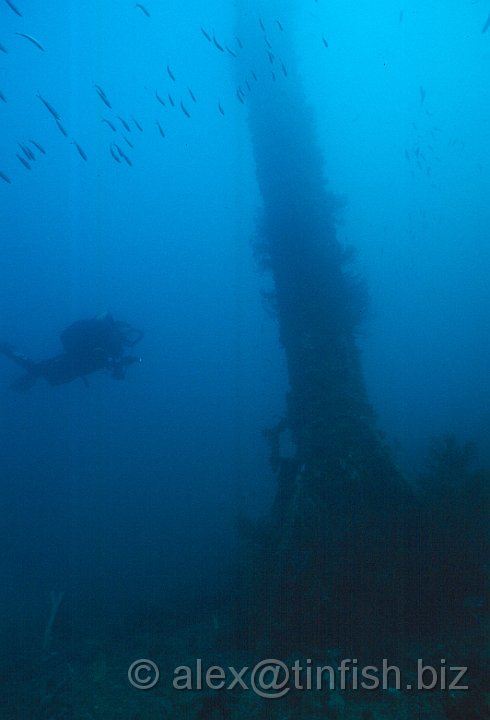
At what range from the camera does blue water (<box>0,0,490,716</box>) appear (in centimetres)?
2392

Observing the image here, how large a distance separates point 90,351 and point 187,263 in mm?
65428

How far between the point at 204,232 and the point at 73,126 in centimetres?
2490

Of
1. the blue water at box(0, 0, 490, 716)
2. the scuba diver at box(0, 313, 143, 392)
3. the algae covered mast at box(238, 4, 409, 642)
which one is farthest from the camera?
the blue water at box(0, 0, 490, 716)

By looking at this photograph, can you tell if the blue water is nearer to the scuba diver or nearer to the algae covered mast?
the algae covered mast

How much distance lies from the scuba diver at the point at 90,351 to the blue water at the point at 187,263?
307 centimetres

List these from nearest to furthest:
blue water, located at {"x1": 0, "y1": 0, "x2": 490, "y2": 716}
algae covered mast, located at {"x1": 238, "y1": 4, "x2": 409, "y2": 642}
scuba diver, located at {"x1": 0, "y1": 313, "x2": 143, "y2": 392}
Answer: algae covered mast, located at {"x1": 238, "y1": 4, "x2": 409, "y2": 642} → scuba diver, located at {"x1": 0, "y1": 313, "x2": 143, "y2": 392} → blue water, located at {"x1": 0, "y1": 0, "x2": 490, "y2": 716}

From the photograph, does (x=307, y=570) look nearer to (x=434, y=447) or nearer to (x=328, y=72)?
(x=434, y=447)

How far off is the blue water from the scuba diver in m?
3.07

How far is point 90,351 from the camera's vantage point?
418 inches

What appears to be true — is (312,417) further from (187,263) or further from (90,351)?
(187,263)

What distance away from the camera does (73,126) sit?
193 ft

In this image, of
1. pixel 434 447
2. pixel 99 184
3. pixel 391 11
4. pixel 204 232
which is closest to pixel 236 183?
pixel 204 232

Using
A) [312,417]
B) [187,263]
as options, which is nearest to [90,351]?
[312,417]

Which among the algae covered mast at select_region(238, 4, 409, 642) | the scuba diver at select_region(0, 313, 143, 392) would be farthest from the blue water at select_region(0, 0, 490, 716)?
the scuba diver at select_region(0, 313, 143, 392)
